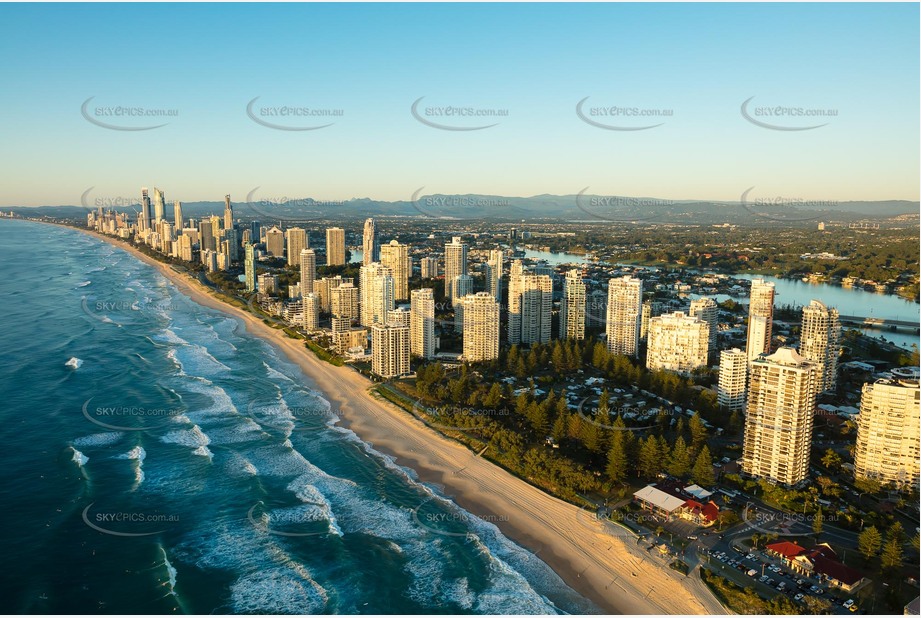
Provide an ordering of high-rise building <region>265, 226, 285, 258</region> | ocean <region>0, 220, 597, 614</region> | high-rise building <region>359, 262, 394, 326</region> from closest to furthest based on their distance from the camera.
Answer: ocean <region>0, 220, 597, 614</region> < high-rise building <region>359, 262, 394, 326</region> < high-rise building <region>265, 226, 285, 258</region>

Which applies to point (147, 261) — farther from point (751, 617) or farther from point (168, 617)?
point (751, 617)

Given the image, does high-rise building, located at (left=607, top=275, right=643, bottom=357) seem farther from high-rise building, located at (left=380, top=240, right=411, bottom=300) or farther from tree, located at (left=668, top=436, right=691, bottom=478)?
high-rise building, located at (left=380, top=240, right=411, bottom=300)

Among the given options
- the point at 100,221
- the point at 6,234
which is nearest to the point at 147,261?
the point at 6,234

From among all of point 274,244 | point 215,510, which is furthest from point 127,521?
point 274,244

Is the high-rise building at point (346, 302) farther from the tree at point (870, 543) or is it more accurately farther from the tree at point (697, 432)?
the tree at point (870, 543)

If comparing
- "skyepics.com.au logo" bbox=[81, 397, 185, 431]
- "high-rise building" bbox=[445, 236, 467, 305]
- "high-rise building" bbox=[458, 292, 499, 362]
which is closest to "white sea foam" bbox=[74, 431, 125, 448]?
"skyepics.com.au logo" bbox=[81, 397, 185, 431]
